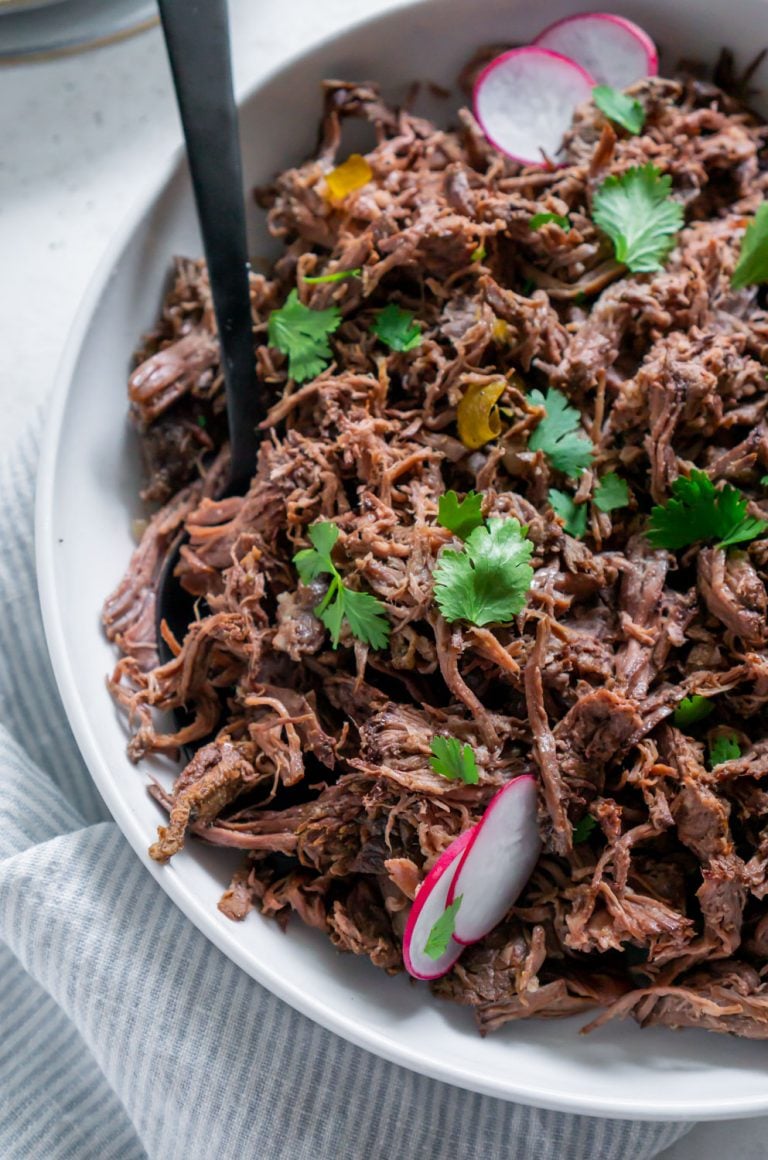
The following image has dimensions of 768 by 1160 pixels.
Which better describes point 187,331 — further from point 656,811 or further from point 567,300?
point 656,811

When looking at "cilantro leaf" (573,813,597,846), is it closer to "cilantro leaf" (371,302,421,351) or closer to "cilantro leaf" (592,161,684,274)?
"cilantro leaf" (371,302,421,351)

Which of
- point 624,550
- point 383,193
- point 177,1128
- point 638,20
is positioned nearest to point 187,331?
point 383,193

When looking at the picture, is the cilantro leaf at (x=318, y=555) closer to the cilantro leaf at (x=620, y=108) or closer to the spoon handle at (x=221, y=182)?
the spoon handle at (x=221, y=182)

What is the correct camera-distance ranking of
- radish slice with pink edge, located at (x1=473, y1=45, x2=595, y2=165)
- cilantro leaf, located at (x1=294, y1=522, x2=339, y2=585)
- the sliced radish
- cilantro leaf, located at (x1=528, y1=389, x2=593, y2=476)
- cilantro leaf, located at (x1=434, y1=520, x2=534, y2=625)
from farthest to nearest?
the sliced radish → radish slice with pink edge, located at (x1=473, y1=45, x2=595, y2=165) → cilantro leaf, located at (x1=528, y1=389, x2=593, y2=476) → cilantro leaf, located at (x1=294, y1=522, x2=339, y2=585) → cilantro leaf, located at (x1=434, y1=520, x2=534, y2=625)

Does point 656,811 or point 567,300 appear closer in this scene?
point 656,811

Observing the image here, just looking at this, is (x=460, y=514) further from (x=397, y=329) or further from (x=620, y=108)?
(x=620, y=108)

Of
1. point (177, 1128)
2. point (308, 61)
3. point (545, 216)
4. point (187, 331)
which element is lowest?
point (177, 1128)

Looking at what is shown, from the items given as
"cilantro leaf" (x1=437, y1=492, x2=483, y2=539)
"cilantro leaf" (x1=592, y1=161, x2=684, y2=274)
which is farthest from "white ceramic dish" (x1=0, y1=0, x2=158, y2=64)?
"cilantro leaf" (x1=437, y1=492, x2=483, y2=539)
